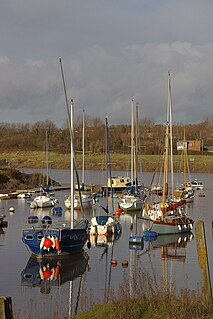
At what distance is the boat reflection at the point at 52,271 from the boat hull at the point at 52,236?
29 cm

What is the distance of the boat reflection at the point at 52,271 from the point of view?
22.2 m

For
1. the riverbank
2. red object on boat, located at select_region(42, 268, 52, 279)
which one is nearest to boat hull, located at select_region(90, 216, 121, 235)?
red object on boat, located at select_region(42, 268, 52, 279)

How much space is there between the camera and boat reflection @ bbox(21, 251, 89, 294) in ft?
73.0

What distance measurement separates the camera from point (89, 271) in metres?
24.5

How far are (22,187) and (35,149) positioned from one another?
67565 mm

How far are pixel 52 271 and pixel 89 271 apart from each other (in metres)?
1.46

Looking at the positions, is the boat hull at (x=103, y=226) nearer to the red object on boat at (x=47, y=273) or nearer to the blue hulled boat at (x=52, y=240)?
the blue hulled boat at (x=52, y=240)

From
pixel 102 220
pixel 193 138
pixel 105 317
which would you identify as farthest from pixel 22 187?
pixel 193 138

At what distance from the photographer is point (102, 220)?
34.9 metres

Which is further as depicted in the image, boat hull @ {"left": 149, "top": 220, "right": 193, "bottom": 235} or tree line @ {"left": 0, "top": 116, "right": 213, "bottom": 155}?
tree line @ {"left": 0, "top": 116, "right": 213, "bottom": 155}

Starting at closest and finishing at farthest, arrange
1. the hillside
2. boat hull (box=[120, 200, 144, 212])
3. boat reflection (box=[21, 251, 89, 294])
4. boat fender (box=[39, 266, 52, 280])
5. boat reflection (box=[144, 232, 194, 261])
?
boat reflection (box=[21, 251, 89, 294]) < boat fender (box=[39, 266, 52, 280]) < boat reflection (box=[144, 232, 194, 261]) < boat hull (box=[120, 200, 144, 212]) < the hillside

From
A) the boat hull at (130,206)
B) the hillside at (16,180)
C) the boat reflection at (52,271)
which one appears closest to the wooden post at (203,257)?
the boat reflection at (52,271)

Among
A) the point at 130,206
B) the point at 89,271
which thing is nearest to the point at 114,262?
the point at 89,271

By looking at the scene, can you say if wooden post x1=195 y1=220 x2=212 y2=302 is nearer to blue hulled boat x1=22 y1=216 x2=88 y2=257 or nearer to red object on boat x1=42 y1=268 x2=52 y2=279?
red object on boat x1=42 y1=268 x2=52 y2=279
